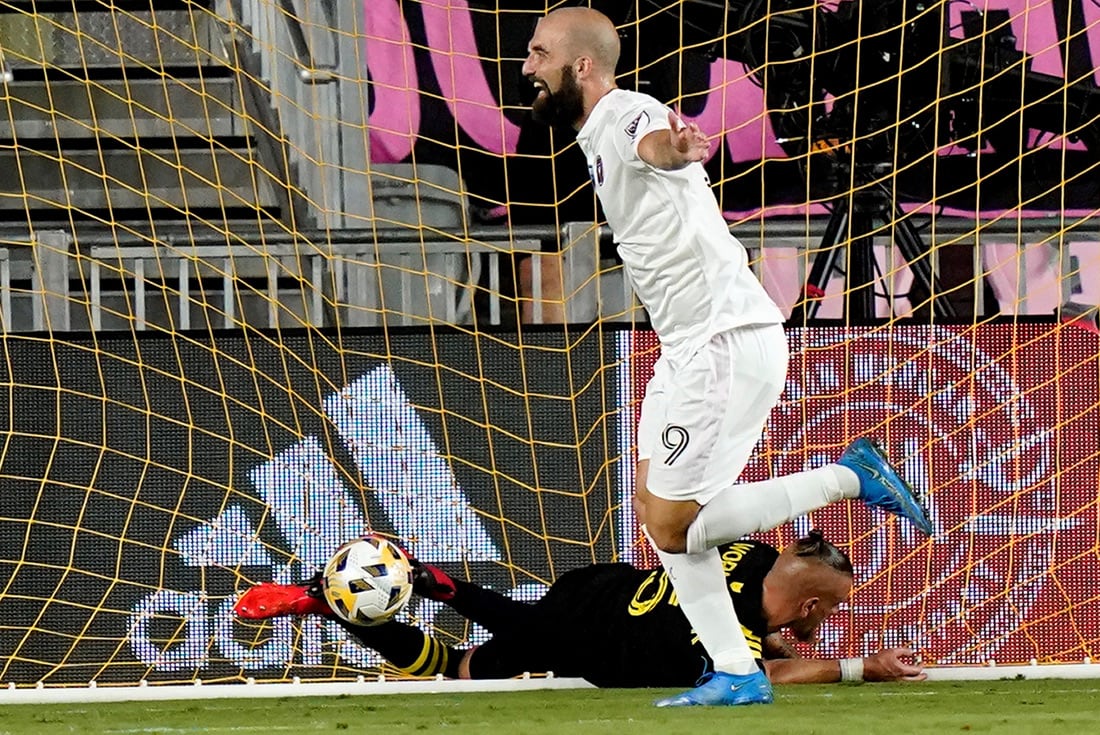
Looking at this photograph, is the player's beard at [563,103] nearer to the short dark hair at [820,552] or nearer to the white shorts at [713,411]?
the white shorts at [713,411]

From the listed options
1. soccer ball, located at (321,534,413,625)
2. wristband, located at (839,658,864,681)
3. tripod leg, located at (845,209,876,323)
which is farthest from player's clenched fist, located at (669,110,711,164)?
tripod leg, located at (845,209,876,323)

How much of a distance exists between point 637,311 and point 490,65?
3.19 meters

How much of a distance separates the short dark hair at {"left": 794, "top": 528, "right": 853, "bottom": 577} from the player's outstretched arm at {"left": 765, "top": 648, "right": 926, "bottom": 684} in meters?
0.28

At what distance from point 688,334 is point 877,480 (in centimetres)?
70

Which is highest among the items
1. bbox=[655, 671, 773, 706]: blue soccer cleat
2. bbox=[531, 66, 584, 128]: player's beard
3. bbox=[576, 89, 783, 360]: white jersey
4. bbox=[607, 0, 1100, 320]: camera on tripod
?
bbox=[607, 0, 1100, 320]: camera on tripod

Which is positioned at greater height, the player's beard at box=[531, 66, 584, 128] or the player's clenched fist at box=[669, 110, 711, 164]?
the player's beard at box=[531, 66, 584, 128]

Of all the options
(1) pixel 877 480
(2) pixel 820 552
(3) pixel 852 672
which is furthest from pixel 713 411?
(3) pixel 852 672

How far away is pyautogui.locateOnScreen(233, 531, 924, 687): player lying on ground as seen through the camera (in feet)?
17.6

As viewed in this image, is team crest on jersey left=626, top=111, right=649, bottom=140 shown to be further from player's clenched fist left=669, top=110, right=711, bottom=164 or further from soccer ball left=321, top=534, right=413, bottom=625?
soccer ball left=321, top=534, right=413, bottom=625

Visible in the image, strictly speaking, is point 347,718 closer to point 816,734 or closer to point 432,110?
point 816,734

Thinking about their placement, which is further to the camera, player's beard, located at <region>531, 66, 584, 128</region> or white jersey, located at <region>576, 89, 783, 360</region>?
player's beard, located at <region>531, 66, 584, 128</region>

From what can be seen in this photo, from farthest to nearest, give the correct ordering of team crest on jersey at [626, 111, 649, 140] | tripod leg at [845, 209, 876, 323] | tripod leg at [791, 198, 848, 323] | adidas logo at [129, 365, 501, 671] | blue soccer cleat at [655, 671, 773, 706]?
tripod leg at [845, 209, 876, 323], tripod leg at [791, 198, 848, 323], adidas logo at [129, 365, 501, 671], blue soccer cleat at [655, 671, 773, 706], team crest on jersey at [626, 111, 649, 140]

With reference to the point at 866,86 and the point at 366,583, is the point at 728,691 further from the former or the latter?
the point at 866,86

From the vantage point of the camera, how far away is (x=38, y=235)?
671 centimetres
